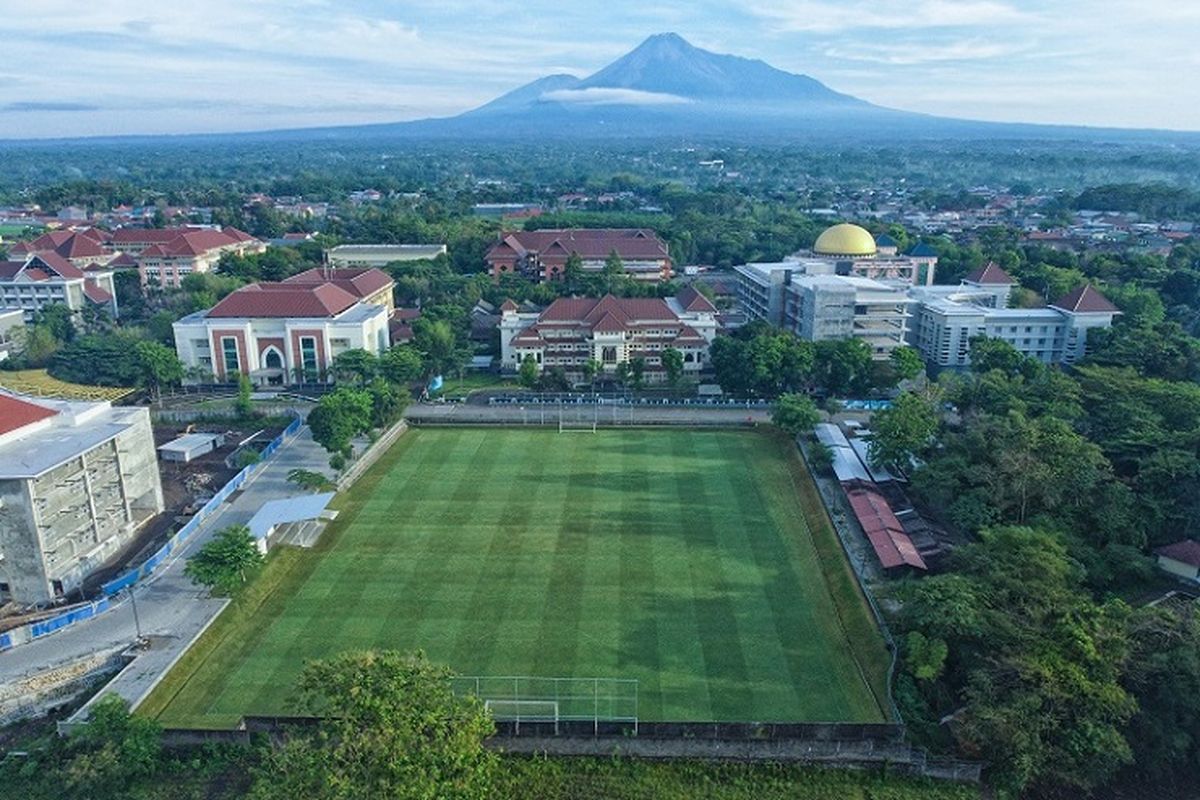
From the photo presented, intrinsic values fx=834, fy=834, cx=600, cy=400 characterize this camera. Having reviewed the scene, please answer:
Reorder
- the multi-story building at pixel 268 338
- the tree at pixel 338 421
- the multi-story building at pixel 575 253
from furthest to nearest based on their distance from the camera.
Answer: the multi-story building at pixel 575 253 < the multi-story building at pixel 268 338 < the tree at pixel 338 421

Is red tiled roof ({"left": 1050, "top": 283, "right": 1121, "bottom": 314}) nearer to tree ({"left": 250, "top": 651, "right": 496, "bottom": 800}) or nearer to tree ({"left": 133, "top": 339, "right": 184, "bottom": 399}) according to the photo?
tree ({"left": 250, "top": 651, "right": 496, "bottom": 800})

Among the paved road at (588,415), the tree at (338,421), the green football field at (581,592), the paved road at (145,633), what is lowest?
the green football field at (581,592)

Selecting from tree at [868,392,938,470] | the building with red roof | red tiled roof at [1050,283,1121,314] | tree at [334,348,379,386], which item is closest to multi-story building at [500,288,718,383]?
tree at [334,348,379,386]

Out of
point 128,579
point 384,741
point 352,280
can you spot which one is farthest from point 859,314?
point 384,741

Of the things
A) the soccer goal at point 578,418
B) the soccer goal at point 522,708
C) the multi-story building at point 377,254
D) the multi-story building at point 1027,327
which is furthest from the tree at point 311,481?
the multi-story building at point 377,254

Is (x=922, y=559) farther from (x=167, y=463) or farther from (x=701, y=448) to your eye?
(x=167, y=463)

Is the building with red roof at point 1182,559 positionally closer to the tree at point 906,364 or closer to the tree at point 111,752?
the tree at point 906,364
